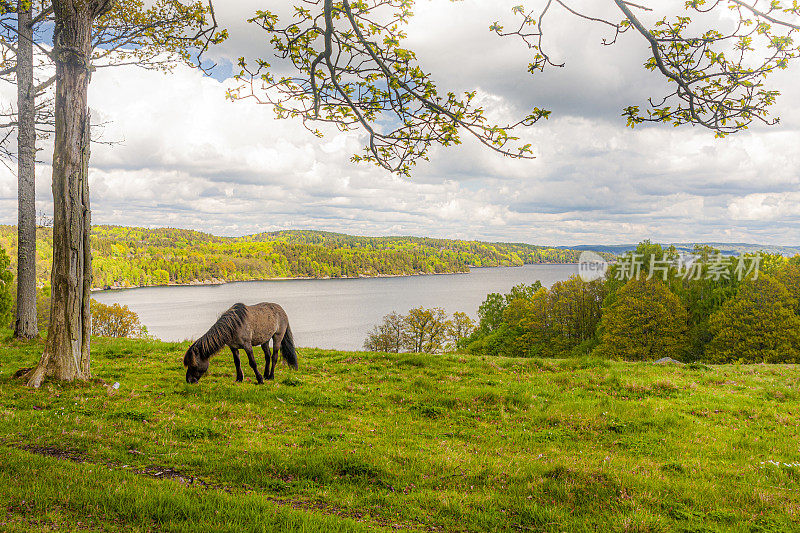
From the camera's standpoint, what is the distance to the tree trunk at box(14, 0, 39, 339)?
658 inches

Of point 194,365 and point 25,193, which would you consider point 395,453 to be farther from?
point 25,193

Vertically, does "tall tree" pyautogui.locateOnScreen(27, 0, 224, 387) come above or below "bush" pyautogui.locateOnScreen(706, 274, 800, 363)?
above

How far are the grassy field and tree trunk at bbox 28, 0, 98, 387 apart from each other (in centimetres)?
103

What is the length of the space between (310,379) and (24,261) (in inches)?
498

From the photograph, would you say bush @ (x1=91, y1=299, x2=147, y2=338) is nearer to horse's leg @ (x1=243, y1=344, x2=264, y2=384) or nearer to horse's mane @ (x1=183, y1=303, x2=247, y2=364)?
horse's mane @ (x1=183, y1=303, x2=247, y2=364)

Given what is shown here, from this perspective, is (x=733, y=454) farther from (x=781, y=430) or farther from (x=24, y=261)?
(x=24, y=261)

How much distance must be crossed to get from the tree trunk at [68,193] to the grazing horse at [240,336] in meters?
2.81

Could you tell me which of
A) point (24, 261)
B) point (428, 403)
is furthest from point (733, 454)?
point (24, 261)

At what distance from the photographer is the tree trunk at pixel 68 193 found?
11211 millimetres

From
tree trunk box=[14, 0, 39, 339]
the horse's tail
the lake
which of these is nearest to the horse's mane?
the horse's tail

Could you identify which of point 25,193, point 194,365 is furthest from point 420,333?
point 194,365

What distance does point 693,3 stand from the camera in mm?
4996

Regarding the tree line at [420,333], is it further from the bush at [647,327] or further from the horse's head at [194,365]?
the horse's head at [194,365]

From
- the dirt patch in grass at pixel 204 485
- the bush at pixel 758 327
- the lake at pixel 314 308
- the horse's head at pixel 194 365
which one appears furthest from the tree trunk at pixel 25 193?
the lake at pixel 314 308
